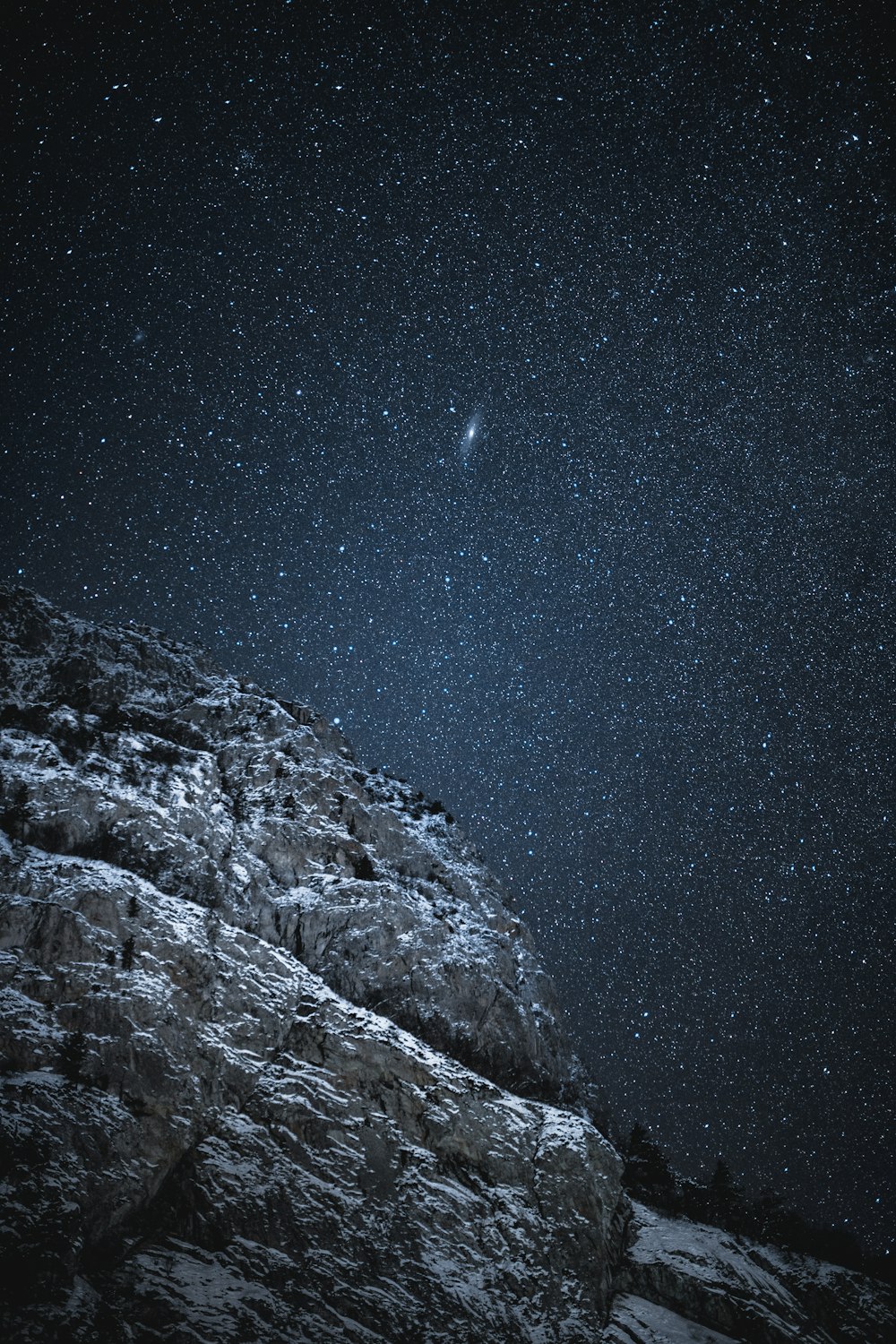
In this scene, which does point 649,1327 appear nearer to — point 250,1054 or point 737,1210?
point 737,1210

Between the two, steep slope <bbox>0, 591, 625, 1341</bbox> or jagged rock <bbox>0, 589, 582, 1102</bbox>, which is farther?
jagged rock <bbox>0, 589, 582, 1102</bbox>

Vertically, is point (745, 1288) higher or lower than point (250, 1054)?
lower

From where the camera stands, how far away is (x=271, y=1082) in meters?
50.8

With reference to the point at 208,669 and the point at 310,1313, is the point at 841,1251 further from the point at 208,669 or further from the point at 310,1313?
the point at 208,669

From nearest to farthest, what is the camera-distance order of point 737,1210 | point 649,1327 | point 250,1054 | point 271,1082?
point 649,1327, point 271,1082, point 250,1054, point 737,1210

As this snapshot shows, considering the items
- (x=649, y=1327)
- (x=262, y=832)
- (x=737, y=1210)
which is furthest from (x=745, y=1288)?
(x=262, y=832)

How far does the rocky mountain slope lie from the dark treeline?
3.83m

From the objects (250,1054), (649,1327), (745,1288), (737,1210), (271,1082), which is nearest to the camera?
(649,1327)

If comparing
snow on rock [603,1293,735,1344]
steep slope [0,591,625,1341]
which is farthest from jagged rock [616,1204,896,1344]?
steep slope [0,591,625,1341]

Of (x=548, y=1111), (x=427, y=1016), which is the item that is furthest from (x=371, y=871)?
(x=548, y=1111)

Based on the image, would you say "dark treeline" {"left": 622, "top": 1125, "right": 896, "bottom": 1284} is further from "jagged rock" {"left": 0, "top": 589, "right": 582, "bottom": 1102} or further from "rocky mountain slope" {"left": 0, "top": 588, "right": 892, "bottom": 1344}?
"jagged rock" {"left": 0, "top": 589, "right": 582, "bottom": 1102}

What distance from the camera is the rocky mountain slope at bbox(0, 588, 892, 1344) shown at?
131 ft

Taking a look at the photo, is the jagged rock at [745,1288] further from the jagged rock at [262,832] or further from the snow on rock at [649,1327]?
the jagged rock at [262,832]

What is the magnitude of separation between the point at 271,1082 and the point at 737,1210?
4838 centimetres
